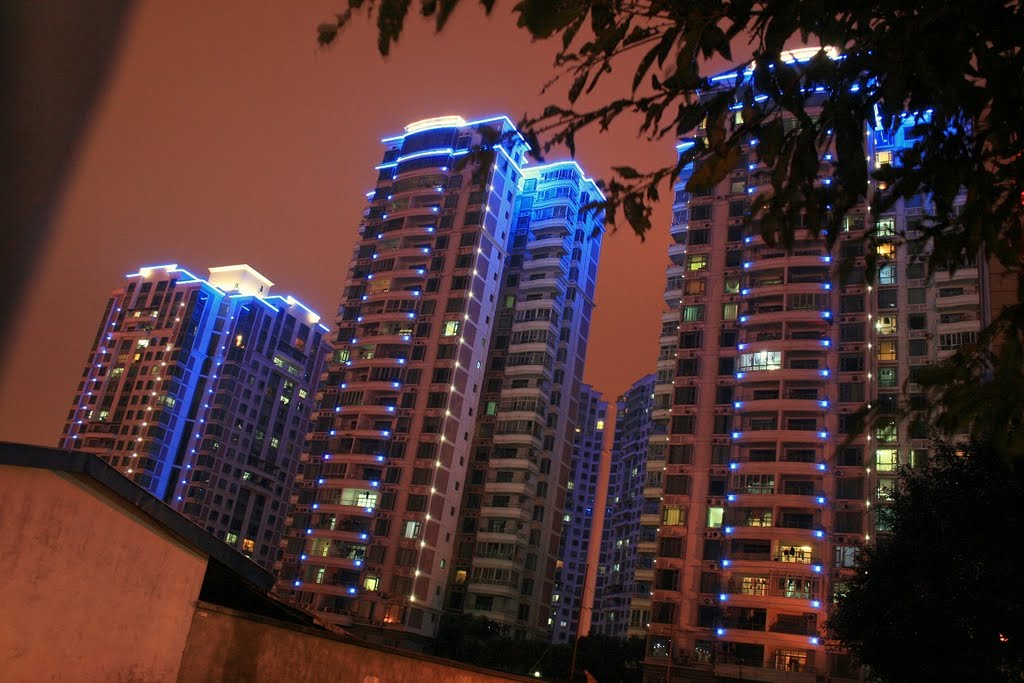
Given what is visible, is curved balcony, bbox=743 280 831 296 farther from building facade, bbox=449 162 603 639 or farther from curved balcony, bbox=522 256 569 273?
curved balcony, bbox=522 256 569 273

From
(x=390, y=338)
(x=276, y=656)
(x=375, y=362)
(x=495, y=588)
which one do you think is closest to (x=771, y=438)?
(x=495, y=588)

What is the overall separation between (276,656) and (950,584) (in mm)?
21917

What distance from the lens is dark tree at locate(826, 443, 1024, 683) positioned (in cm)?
2461

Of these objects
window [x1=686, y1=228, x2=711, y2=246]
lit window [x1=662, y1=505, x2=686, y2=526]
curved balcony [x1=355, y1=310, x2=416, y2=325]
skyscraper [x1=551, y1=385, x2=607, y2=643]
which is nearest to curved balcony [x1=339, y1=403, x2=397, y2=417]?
curved balcony [x1=355, y1=310, x2=416, y2=325]

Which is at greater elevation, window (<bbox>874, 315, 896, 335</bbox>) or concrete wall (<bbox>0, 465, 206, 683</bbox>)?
window (<bbox>874, 315, 896, 335</bbox>)

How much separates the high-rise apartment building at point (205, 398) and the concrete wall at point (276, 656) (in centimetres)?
10773

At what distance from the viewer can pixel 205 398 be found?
126 meters

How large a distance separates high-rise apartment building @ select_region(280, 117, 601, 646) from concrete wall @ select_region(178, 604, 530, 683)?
57.1 metres

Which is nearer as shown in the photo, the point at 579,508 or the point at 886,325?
the point at 886,325

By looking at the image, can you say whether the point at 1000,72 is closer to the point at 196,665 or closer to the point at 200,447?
the point at 196,665

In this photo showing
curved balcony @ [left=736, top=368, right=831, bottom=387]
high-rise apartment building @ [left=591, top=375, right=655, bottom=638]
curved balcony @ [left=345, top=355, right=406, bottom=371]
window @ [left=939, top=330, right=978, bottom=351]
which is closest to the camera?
curved balcony @ [left=736, top=368, right=831, bottom=387]

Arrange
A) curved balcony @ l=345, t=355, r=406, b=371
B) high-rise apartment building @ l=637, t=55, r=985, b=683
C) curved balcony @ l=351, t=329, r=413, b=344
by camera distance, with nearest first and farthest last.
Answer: high-rise apartment building @ l=637, t=55, r=985, b=683 < curved balcony @ l=345, t=355, r=406, b=371 < curved balcony @ l=351, t=329, r=413, b=344

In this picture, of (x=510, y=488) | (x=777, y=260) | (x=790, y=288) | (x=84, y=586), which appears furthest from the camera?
(x=510, y=488)

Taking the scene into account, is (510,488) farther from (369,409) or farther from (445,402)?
(369,409)
